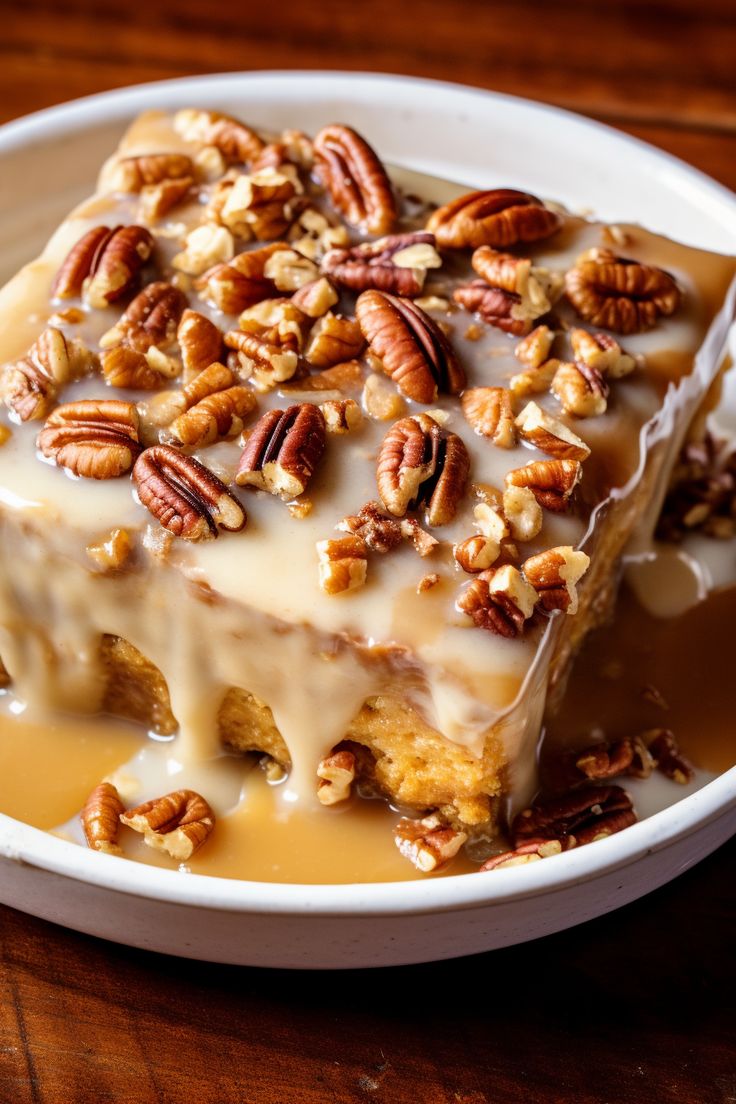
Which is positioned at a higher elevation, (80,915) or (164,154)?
(164,154)

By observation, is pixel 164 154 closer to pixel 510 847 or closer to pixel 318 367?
pixel 318 367

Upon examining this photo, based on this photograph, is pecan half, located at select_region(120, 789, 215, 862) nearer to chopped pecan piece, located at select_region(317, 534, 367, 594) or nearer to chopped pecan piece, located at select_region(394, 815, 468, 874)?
chopped pecan piece, located at select_region(394, 815, 468, 874)

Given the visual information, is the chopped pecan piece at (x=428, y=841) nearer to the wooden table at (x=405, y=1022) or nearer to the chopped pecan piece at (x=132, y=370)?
the wooden table at (x=405, y=1022)

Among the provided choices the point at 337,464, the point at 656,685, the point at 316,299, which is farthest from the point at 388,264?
the point at 656,685

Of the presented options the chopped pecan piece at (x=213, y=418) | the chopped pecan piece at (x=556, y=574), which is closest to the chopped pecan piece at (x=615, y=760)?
the chopped pecan piece at (x=556, y=574)

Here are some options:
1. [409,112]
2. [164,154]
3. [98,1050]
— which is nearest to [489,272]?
[164,154]

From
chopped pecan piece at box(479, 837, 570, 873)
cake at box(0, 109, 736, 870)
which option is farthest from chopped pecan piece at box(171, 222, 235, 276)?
chopped pecan piece at box(479, 837, 570, 873)
